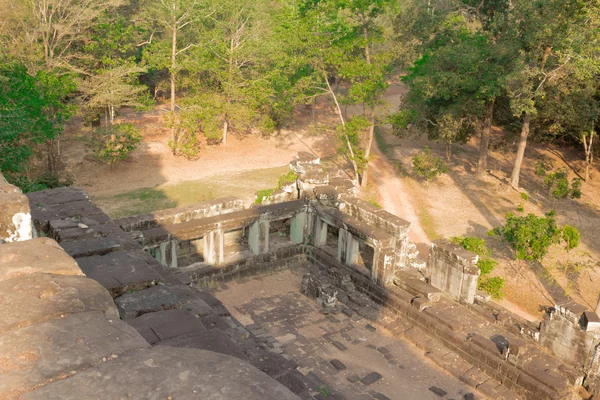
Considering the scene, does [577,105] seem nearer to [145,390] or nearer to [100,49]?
[100,49]

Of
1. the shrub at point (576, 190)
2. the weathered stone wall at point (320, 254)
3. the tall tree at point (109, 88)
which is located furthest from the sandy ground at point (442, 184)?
the weathered stone wall at point (320, 254)

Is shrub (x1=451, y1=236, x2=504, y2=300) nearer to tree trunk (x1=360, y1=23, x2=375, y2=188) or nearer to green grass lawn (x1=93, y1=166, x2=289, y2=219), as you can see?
tree trunk (x1=360, y1=23, x2=375, y2=188)

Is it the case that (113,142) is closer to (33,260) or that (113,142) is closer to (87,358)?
(33,260)

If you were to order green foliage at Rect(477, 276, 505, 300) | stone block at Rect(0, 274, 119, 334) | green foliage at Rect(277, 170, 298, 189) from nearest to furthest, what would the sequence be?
stone block at Rect(0, 274, 119, 334) → green foliage at Rect(477, 276, 505, 300) → green foliage at Rect(277, 170, 298, 189)

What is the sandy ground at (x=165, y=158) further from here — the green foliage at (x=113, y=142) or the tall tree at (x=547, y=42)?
the tall tree at (x=547, y=42)

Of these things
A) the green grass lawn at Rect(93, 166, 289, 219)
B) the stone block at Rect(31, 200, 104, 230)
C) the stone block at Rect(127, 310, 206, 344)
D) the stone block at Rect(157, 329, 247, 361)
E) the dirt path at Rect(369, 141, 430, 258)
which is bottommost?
the green grass lawn at Rect(93, 166, 289, 219)

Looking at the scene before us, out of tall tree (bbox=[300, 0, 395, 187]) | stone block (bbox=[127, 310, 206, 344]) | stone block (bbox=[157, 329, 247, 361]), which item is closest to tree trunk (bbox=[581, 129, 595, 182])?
tall tree (bbox=[300, 0, 395, 187])

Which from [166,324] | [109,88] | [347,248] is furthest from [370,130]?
[166,324]
